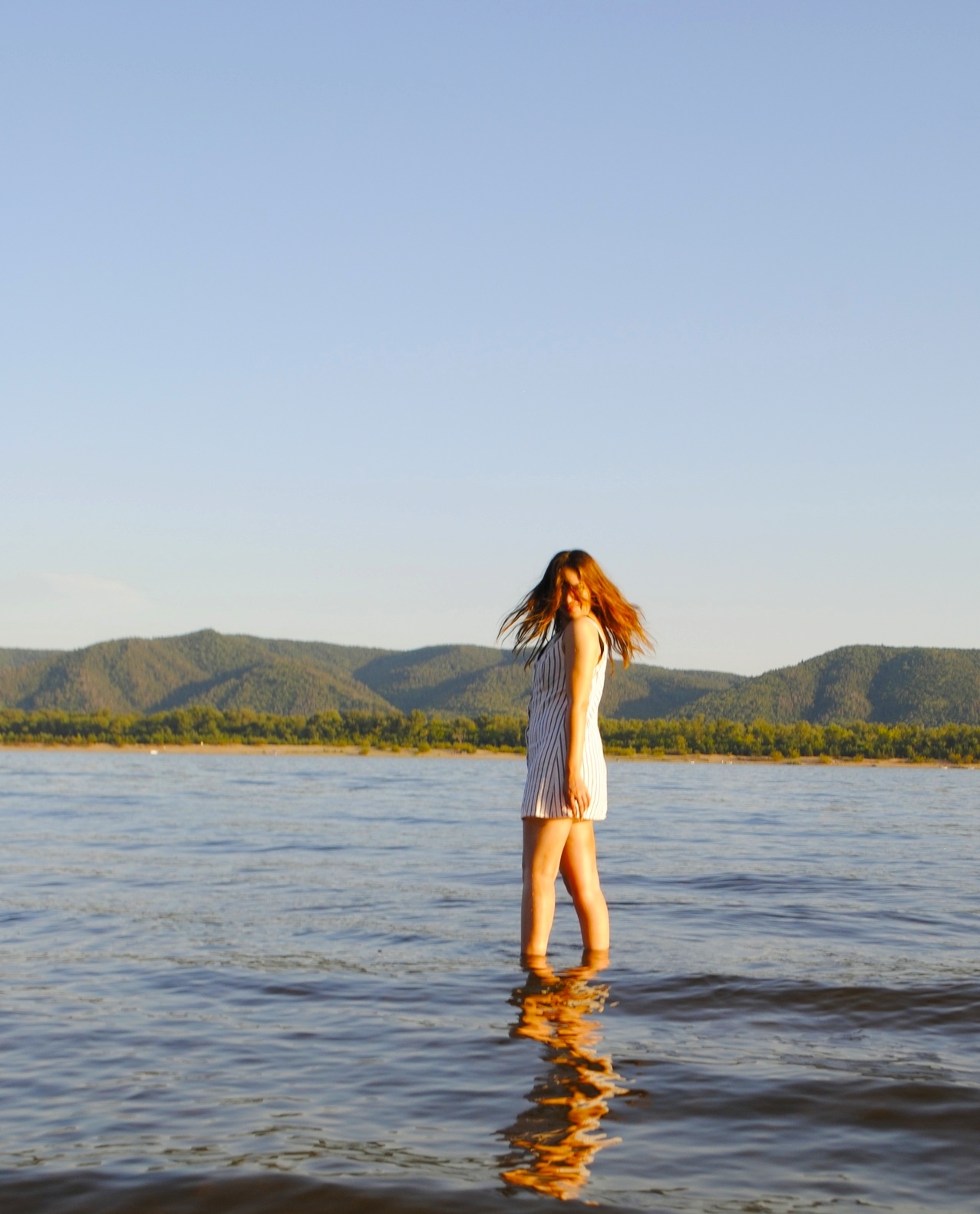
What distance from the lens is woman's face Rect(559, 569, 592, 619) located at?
283 inches

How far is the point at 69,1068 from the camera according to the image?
17.6 ft

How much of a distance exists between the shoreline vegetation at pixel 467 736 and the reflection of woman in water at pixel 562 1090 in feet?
361

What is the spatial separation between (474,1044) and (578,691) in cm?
211

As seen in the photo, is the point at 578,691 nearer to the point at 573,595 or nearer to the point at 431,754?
the point at 573,595

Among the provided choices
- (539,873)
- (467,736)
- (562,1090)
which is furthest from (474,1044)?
(467,736)

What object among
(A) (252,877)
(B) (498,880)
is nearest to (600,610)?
(B) (498,880)

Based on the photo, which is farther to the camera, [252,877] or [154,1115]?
[252,877]

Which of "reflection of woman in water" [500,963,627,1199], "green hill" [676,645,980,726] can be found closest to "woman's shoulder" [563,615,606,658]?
"reflection of woman in water" [500,963,627,1199]

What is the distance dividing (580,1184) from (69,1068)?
2540 mm

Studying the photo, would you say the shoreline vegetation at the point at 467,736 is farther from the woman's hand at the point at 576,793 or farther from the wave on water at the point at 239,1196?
the wave on water at the point at 239,1196

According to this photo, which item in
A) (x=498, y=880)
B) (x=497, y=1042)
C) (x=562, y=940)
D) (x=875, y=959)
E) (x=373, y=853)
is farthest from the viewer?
(x=373, y=853)

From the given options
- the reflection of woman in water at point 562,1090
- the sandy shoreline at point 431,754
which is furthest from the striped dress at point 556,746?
the sandy shoreline at point 431,754

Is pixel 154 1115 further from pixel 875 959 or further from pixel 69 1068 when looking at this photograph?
pixel 875 959

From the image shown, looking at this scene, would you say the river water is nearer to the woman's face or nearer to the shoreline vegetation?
the woman's face
